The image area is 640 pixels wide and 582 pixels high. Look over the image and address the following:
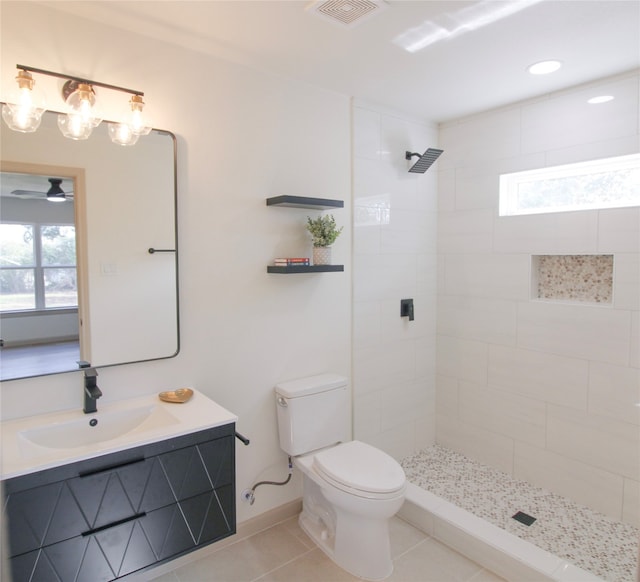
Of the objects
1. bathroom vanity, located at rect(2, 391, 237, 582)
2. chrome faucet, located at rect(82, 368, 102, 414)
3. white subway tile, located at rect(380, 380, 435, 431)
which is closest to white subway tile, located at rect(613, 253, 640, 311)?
white subway tile, located at rect(380, 380, 435, 431)

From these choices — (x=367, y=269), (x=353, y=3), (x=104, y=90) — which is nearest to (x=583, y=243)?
(x=367, y=269)

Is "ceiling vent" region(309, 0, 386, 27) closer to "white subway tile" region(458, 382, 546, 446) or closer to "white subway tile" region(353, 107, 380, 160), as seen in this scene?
"white subway tile" region(353, 107, 380, 160)

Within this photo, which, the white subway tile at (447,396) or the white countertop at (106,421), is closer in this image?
the white countertop at (106,421)

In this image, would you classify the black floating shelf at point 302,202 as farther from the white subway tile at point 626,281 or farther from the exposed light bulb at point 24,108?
the white subway tile at point 626,281

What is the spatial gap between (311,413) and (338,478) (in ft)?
1.40

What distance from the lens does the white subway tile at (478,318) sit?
→ 292cm

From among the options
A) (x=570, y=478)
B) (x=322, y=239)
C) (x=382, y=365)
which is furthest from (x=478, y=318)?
(x=322, y=239)

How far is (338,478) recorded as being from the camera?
2.09 meters

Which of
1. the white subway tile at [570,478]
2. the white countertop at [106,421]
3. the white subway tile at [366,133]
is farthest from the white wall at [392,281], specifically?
the white countertop at [106,421]

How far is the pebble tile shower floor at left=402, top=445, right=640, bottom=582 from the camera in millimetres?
2184

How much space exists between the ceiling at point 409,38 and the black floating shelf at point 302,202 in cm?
68

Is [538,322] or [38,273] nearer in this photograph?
[38,273]

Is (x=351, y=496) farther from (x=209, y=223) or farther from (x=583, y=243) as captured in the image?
(x=583, y=243)

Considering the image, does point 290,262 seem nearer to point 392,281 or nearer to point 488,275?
point 392,281
